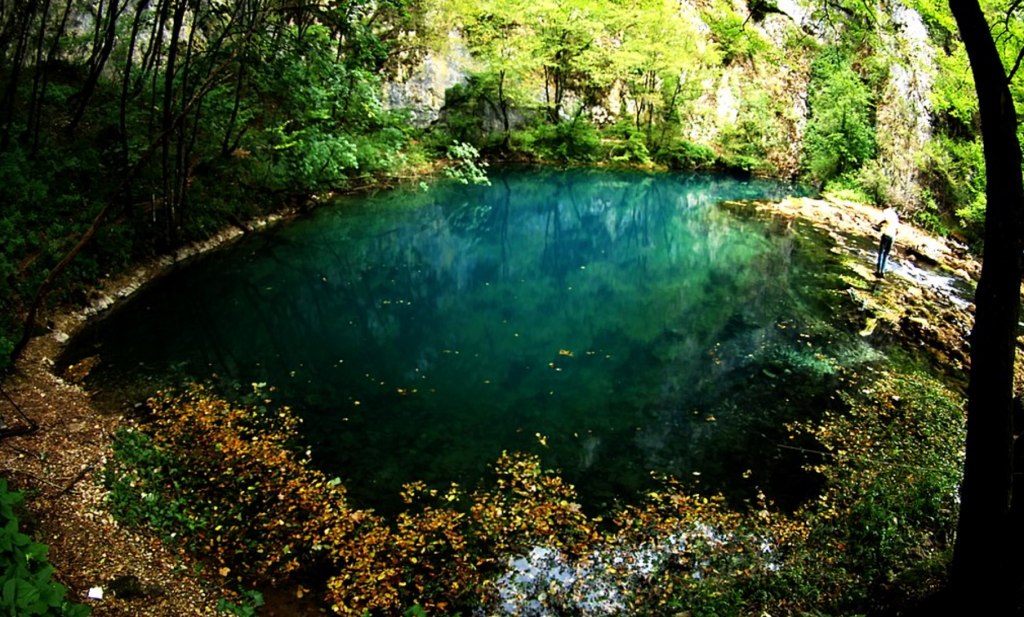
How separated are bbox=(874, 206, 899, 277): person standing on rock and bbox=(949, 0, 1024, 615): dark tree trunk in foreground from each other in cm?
1565

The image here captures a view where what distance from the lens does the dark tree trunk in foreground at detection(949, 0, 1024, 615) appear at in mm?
3367

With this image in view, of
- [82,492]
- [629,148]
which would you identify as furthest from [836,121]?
[82,492]

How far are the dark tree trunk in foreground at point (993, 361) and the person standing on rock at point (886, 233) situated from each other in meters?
15.6

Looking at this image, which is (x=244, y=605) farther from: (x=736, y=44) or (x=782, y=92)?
(x=782, y=92)

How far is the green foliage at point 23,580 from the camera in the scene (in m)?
2.74

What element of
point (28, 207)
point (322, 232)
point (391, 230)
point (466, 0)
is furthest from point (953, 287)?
point (466, 0)

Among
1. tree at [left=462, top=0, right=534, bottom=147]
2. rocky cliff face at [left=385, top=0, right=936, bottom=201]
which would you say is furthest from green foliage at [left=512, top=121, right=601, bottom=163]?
rocky cliff face at [left=385, top=0, right=936, bottom=201]

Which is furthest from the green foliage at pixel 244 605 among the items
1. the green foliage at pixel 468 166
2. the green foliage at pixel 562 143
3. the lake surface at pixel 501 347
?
the green foliage at pixel 562 143

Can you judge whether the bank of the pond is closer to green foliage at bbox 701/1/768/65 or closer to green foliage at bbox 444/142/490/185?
green foliage at bbox 444/142/490/185

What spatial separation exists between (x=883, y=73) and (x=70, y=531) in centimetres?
4358

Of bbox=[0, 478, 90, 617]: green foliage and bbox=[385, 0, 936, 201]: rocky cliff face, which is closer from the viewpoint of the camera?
bbox=[0, 478, 90, 617]: green foliage

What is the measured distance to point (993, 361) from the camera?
3.52 meters

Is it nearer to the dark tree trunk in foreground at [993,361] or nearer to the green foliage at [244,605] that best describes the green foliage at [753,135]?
the dark tree trunk in foreground at [993,361]

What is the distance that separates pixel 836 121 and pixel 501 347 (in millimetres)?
32189
